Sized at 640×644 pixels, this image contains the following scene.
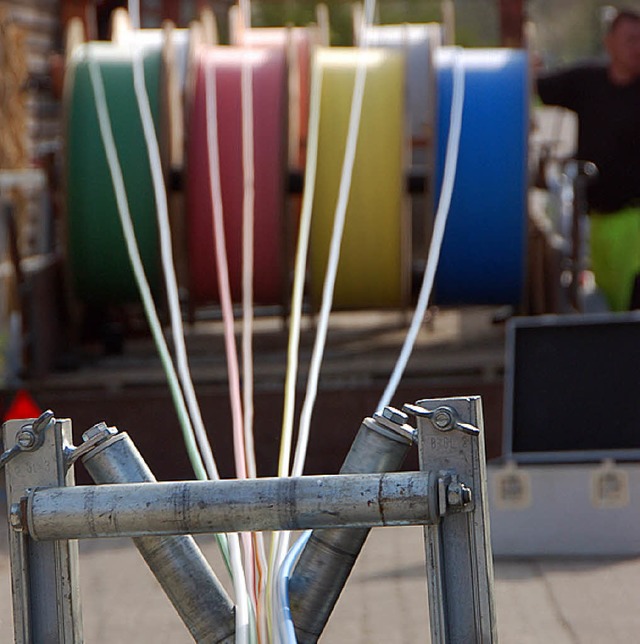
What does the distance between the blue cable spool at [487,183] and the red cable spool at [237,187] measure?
0.80 meters

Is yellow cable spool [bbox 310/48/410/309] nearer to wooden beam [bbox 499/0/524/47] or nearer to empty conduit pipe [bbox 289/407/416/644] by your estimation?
wooden beam [bbox 499/0/524/47]

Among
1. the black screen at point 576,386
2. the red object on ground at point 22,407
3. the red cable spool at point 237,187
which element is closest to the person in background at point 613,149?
the red cable spool at point 237,187

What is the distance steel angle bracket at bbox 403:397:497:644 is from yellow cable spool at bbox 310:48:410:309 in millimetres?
4986

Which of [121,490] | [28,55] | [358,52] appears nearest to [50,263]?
[358,52]

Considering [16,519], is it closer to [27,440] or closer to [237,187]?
[27,440]

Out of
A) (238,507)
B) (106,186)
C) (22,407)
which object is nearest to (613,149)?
(106,186)

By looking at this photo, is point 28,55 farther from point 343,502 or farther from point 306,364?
point 343,502

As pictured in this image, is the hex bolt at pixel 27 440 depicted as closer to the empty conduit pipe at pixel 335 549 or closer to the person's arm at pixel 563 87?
the empty conduit pipe at pixel 335 549

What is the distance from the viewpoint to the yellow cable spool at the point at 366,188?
759cm

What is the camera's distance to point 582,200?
754 cm

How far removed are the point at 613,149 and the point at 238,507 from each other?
5.80 meters

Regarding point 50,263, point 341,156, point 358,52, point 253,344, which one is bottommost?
point 253,344

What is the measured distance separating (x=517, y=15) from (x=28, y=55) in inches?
138

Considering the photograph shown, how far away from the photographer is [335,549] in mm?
2779
